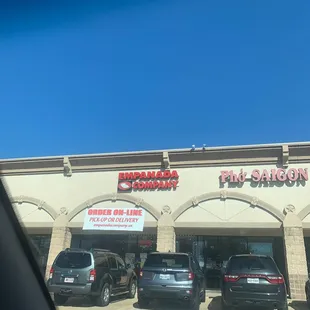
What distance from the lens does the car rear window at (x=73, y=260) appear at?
12.1 metres

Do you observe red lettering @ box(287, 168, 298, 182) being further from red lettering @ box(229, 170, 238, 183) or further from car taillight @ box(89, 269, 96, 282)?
car taillight @ box(89, 269, 96, 282)

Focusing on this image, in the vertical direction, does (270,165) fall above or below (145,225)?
above

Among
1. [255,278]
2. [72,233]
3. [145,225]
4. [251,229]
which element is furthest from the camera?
[72,233]

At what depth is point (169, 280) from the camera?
1163 centimetres

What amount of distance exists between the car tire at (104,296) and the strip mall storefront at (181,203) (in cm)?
750

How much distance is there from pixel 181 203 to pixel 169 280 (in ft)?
29.5

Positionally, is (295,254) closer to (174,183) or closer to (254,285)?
(174,183)

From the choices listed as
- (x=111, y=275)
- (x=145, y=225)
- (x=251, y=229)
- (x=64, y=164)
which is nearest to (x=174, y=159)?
(x=145, y=225)

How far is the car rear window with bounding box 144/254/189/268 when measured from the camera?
12.0 meters

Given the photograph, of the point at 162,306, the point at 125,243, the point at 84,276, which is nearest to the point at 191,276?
the point at 162,306

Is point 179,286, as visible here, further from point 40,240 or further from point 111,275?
point 40,240

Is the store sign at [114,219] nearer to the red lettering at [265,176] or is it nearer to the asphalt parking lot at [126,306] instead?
the asphalt parking lot at [126,306]

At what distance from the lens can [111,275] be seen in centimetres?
1301

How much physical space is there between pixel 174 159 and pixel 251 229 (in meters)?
6.06
